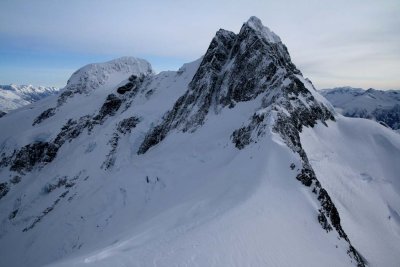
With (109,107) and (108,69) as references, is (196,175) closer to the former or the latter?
(109,107)

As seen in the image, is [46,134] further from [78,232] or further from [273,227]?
[273,227]

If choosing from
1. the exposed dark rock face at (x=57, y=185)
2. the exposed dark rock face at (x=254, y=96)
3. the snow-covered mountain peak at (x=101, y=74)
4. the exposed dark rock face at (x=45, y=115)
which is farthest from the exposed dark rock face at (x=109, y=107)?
the exposed dark rock face at (x=254, y=96)

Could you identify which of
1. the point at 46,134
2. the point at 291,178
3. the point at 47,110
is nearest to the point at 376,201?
the point at 291,178

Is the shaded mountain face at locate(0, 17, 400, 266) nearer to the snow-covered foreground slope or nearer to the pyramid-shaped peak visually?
the snow-covered foreground slope

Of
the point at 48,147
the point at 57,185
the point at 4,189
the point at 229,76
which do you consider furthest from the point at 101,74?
the point at 229,76

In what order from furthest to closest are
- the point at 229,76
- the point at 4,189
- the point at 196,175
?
the point at 4,189 → the point at 229,76 → the point at 196,175
